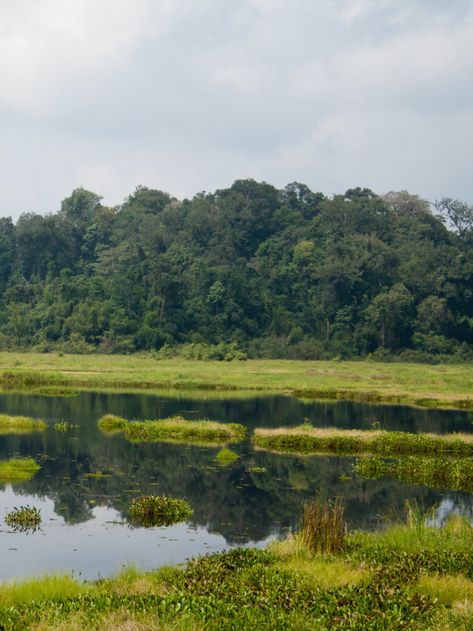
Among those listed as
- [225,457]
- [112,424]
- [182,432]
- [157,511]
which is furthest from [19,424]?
[157,511]

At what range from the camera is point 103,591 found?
1388 centimetres

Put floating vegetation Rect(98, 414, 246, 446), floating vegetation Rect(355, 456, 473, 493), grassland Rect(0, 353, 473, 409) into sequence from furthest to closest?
1. grassland Rect(0, 353, 473, 409)
2. floating vegetation Rect(98, 414, 246, 446)
3. floating vegetation Rect(355, 456, 473, 493)

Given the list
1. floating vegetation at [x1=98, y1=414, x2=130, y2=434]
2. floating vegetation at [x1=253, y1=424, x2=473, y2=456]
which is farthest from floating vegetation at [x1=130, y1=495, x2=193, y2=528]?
floating vegetation at [x1=98, y1=414, x2=130, y2=434]

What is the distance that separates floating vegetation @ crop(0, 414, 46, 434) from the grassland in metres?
18.4

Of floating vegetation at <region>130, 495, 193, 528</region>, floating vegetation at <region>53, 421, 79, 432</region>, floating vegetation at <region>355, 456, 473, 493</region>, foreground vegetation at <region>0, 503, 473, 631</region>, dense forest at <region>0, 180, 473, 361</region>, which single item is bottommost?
floating vegetation at <region>355, 456, 473, 493</region>

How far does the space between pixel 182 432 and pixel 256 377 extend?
3058cm

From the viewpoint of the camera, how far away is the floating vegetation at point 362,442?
34125 mm

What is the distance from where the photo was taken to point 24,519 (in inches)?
840

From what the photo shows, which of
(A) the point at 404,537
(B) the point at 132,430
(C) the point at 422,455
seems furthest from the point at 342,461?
(A) the point at 404,537

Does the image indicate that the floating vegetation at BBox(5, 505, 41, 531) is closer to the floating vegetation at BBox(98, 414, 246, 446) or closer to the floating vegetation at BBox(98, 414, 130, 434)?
the floating vegetation at BBox(98, 414, 246, 446)

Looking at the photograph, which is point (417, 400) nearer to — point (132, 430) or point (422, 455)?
point (422, 455)

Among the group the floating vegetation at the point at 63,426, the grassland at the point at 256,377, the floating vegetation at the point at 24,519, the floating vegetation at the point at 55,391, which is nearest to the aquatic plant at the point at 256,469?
the floating vegetation at the point at 24,519

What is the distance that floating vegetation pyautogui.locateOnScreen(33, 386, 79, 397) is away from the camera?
53397 millimetres

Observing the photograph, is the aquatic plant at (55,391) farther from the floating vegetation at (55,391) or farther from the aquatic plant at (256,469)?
the aquatic plant at (256,469)
